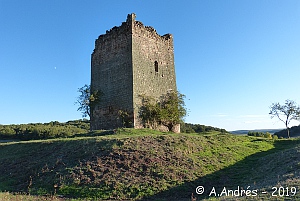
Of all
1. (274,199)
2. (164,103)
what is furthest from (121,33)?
(274,199)

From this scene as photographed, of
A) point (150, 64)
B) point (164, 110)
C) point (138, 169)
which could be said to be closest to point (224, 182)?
point (138, 169)

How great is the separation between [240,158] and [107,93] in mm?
13194

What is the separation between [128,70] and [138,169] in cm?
1247

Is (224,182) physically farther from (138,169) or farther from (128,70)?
(128,70)

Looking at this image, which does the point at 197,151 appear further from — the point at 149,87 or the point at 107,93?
the point at 107,93

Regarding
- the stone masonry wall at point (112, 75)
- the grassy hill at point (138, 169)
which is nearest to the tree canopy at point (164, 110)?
the stone masonry wall at point (112, 75)

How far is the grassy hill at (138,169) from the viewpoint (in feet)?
34.8

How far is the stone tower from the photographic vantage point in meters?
23.4

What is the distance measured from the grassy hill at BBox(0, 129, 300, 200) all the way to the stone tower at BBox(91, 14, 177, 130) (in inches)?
299

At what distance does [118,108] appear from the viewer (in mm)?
23859

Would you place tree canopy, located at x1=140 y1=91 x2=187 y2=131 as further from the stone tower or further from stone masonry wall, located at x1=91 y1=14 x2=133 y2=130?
stone masonry wall, located at x1=91 y1=14 x2=133 y2=130

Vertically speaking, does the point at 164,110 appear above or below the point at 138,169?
above

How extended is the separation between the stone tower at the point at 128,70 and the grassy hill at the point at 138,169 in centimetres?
760

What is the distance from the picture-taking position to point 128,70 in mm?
23453
